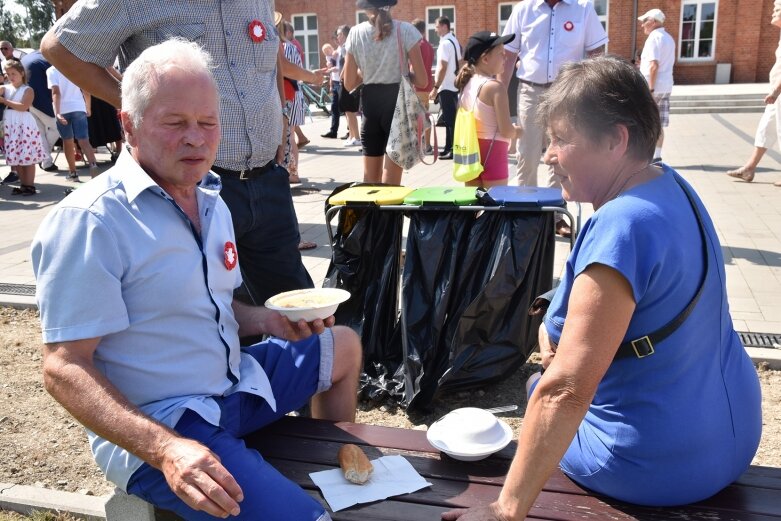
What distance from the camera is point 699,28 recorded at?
80.2ft

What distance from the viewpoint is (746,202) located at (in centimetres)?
737

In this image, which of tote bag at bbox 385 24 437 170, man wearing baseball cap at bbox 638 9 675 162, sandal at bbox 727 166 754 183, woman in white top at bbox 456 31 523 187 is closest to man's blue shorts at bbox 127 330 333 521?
woman in white top at bbox 456 31 523 187

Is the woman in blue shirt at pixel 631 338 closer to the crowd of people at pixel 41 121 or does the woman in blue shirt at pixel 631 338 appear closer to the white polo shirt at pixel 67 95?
the crowd of people at pixel 41 121

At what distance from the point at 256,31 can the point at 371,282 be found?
1.39 m

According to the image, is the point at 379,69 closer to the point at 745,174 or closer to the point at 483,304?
the point at 483,304

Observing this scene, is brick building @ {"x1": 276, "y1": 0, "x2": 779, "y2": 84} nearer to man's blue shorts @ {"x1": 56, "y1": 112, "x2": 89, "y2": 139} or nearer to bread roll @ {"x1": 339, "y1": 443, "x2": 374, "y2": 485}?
man's blue shorts @ {"x1": 56, "y1": 112, "x2": 89, "y2": 139}

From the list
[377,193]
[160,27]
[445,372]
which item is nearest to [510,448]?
[445,372]

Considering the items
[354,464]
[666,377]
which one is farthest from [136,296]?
[666,377]

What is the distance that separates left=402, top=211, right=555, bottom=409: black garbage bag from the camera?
11.0ft

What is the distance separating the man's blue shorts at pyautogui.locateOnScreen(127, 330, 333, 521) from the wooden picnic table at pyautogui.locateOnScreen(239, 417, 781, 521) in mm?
95

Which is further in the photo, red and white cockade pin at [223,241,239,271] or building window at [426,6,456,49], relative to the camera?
building window at [426,6,456,49]

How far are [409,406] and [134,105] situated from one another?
2.04 meters

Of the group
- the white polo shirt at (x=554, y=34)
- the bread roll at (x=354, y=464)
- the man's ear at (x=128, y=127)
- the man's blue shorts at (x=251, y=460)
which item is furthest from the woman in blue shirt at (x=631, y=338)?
the white polo shirt at (x=554, y=34)

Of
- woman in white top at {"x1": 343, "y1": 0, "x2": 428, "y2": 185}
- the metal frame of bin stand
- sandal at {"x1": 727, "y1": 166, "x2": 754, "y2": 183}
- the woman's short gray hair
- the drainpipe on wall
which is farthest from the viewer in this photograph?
the drainpipe on wall
